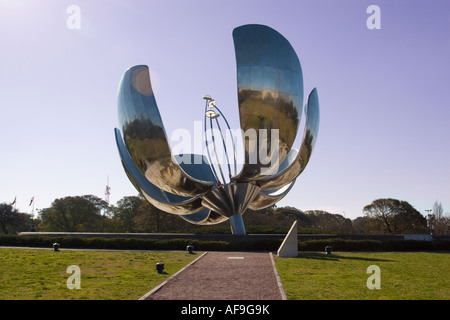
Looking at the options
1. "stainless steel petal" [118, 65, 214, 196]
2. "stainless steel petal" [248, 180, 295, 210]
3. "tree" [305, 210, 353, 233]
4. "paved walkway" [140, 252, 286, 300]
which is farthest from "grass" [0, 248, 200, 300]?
"tree" [305, 210, 353, 233]

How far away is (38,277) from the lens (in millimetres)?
10820

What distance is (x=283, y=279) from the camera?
1030cm

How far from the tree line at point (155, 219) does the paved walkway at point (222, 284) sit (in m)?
24.1

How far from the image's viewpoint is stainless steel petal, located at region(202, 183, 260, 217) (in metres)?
19.6

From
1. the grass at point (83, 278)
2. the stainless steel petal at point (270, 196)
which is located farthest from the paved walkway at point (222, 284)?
the stainless steel petal at point (270, 196)

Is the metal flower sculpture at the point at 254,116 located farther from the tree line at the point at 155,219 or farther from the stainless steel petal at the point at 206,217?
the tree line at the point at 155,219

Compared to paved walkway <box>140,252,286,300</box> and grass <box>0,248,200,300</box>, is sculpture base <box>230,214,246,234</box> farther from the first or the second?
paved walkway <box>140,252,286,300</box>

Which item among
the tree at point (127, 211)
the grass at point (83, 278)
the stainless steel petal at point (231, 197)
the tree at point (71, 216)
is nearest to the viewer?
the grass at point (83, 278)

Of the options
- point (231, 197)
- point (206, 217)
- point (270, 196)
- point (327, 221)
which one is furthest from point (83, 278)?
point (327, 221)

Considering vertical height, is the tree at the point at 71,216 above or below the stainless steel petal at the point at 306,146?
below

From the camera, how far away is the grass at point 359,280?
8.37 metres

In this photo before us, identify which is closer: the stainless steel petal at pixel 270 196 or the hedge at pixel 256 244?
the hedge at pixel 256 244
